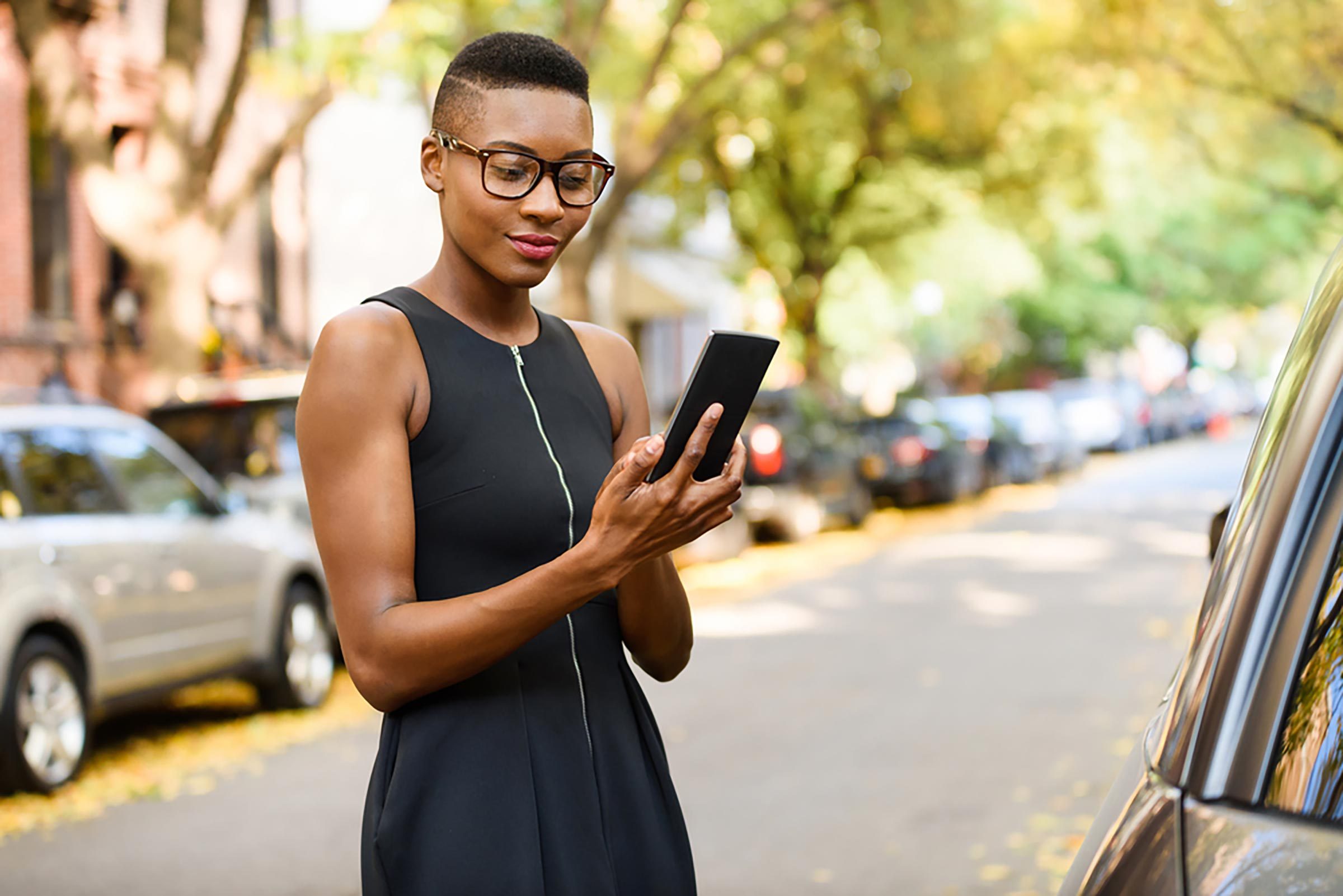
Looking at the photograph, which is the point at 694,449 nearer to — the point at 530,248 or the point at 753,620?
the point at 530,248

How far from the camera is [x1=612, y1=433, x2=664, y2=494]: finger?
78.0 inches

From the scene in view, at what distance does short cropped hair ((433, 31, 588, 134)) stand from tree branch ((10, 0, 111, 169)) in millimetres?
10622

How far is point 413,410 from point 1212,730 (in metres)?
1.10

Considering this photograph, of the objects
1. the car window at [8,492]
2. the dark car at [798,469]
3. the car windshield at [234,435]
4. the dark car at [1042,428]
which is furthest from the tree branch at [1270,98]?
the car window at [8,492]

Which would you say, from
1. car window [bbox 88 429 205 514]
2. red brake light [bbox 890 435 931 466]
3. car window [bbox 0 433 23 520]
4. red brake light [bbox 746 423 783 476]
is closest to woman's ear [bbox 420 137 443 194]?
car window [bbox 0 433 23 520]

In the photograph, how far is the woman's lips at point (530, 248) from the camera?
225 centimetres

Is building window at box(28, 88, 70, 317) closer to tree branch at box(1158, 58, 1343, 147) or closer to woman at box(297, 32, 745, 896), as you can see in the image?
tree branch at box(1158, 58, 1343, 147)

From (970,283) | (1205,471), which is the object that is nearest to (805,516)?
(1205,471)

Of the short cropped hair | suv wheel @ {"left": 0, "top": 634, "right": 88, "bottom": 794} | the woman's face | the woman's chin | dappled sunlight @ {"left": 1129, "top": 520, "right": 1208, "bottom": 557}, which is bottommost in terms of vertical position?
dappled sunlight @ {"left": 1129, "top": 520, "right": 1208, "bottom": 557}

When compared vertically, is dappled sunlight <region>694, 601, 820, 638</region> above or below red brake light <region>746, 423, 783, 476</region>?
below

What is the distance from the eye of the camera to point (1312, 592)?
1.66 m

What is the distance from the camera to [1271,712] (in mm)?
1655

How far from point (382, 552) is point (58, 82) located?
11116 mm

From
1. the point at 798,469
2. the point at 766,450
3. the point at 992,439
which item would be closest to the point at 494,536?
the point at 766,450
